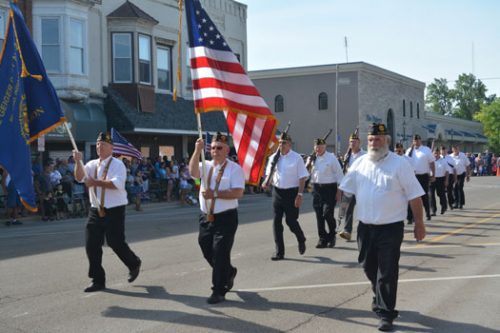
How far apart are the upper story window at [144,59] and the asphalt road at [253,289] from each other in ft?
54.5

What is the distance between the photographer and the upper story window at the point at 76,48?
2519cm

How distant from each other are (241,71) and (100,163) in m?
2.16

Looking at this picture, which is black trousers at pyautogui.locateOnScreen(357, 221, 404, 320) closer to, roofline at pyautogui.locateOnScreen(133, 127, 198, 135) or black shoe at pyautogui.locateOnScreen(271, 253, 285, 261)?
black shoe at pyautogui.locateOnScreen(271, 253, 285, 261)

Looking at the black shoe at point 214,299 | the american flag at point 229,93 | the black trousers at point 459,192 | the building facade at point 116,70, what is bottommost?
the black shoe at point 214,299

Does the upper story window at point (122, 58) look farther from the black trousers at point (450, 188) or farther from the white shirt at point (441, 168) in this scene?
the white shirt at point (441, 168)

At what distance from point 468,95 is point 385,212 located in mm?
125106

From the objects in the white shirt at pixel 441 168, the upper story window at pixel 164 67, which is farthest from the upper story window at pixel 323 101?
the white shirt at pixel 441 168

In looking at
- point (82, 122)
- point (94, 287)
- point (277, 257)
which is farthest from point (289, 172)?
point (82, 122)

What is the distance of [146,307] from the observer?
7.05 meters

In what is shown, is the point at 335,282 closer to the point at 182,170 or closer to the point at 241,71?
the point at 241,71

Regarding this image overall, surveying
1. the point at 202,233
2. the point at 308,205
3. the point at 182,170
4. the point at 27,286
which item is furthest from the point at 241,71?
the point at 182,170

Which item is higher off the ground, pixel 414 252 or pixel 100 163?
pixel 100 163

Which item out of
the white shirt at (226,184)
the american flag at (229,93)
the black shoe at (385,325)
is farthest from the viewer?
the american flag at (229,93)

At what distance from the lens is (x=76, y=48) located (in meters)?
25.6
